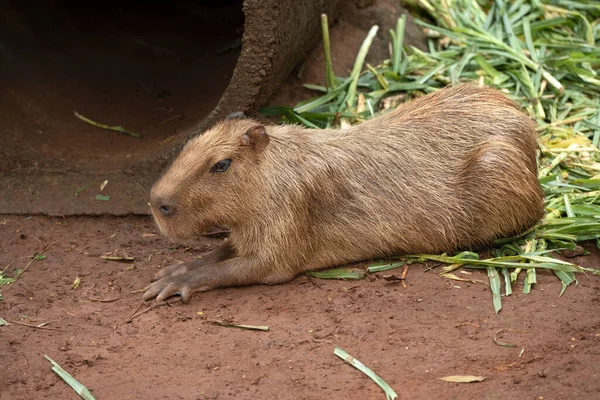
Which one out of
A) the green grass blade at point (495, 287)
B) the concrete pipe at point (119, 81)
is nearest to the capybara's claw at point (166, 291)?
the concrete pipe at point (119, 81)

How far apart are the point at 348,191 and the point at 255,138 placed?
2.05ft

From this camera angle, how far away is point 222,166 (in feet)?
15.2

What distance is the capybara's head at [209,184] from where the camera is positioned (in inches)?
180

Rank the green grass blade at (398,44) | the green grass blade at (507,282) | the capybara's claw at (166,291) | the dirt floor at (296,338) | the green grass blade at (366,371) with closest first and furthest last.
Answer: the green grass blade at (366,371)
the dirt floor at (296,338)
the green grass blade at (507,282)
the capybara's claw at (166,291)
the green grass blade at (398,44)

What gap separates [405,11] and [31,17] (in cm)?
317

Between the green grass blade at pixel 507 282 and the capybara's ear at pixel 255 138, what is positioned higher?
the capybara's ear at pixel 255 138

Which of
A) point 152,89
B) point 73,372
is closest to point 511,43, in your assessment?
point 152,89

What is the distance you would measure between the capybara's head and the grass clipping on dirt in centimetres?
106

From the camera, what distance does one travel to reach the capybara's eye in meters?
4.63

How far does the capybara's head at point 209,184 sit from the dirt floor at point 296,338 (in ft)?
1.39

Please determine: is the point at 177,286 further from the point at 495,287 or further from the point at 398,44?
the point at 398,44

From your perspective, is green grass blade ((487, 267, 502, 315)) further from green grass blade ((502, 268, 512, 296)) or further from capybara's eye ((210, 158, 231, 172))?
capybara's eye ((210, 158, 231, 172))

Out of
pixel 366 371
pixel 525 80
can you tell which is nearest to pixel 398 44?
pixel 525 80

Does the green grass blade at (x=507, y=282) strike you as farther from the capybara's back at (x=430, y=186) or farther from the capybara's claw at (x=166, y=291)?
the capybara's claw at (x=166, y=291)
